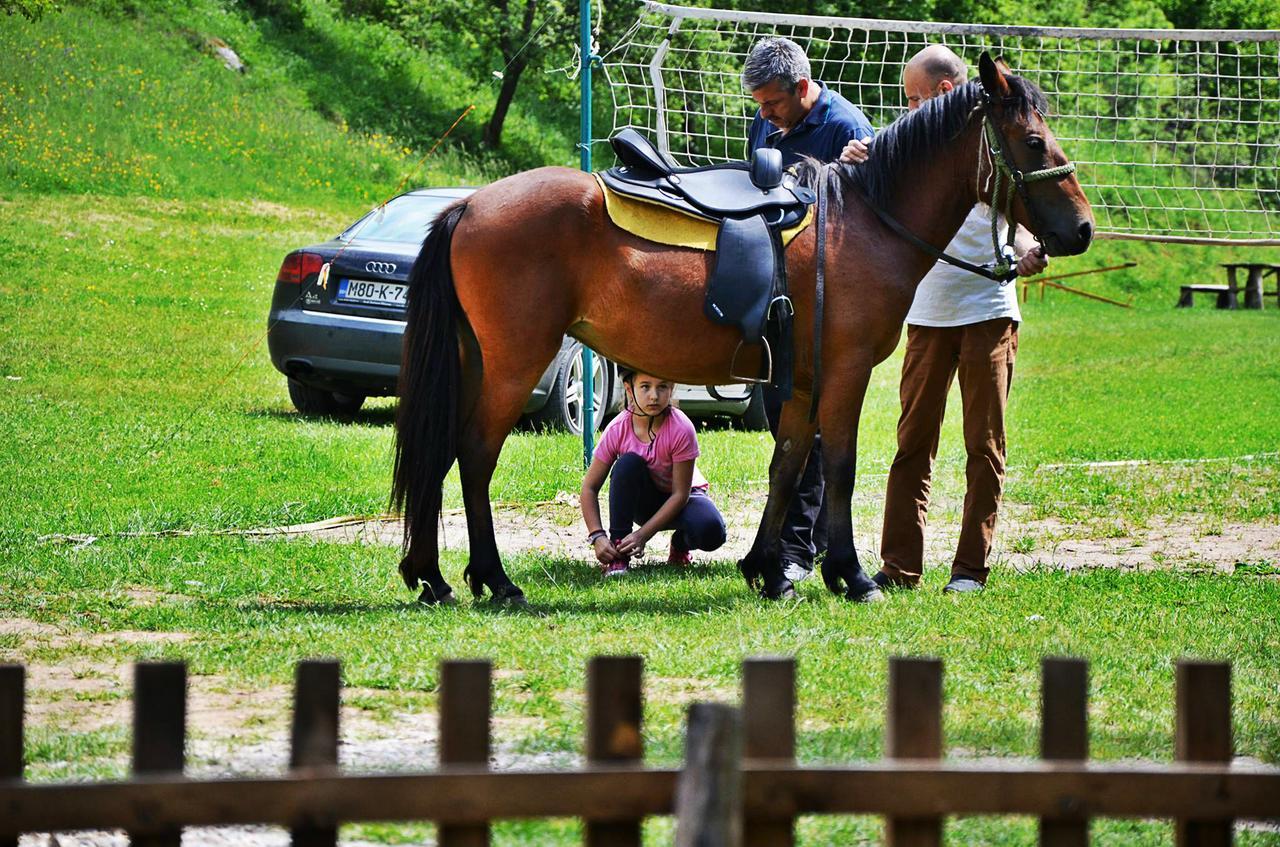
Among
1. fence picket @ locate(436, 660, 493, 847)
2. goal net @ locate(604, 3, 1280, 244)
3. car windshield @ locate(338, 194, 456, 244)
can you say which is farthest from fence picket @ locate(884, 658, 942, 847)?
car windshield @ locate(338, 194, 456, 244)

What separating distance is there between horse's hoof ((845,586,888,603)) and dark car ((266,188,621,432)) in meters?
5.14

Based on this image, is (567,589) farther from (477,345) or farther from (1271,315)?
(1271,315)

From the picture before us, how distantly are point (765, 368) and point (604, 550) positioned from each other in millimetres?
1188

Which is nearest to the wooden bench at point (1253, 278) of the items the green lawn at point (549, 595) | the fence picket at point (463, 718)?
the green lawn at point (549, 595)

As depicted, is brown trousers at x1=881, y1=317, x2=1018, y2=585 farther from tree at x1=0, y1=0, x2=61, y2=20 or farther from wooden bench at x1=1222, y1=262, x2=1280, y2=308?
wooden bench at x1=1222, y1=262, x2=1280, y2=308

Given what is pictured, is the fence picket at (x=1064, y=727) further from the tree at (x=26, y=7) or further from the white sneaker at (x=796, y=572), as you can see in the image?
the tree at (x=26, y=7)

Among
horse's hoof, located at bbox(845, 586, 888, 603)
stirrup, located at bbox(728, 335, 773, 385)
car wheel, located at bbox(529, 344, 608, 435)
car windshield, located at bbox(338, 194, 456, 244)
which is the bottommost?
car wheel, located at bbox(529, 344, 608, 435)

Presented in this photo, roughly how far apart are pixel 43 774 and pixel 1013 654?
323 centimetres

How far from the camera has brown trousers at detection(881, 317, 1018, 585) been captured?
7035mm

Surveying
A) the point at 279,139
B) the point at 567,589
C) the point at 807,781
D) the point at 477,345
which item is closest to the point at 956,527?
the point at 567,589

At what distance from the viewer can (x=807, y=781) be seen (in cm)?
247

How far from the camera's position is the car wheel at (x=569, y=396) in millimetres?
12125

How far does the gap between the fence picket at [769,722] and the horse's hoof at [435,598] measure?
399cm

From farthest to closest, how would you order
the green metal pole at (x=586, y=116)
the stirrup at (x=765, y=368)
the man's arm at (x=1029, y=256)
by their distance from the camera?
the green metal pole at (x=586, y=116), the man's arm at (x=1029, y=256), the stirrup at (x=765, y=368)
